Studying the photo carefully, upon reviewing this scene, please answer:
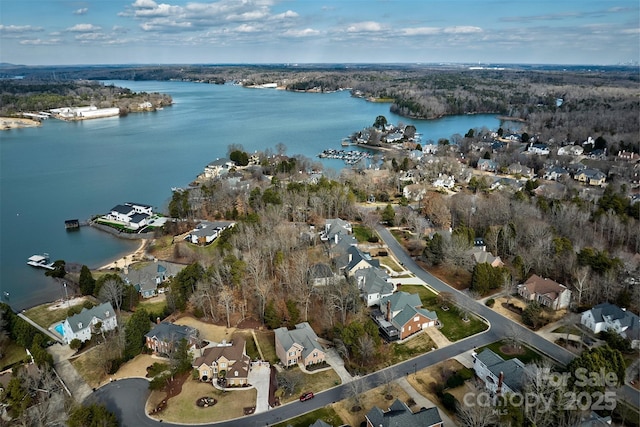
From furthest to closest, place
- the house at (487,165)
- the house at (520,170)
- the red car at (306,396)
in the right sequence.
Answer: the house at (487,165)
the house at (520,170)
the red car at (306,396)

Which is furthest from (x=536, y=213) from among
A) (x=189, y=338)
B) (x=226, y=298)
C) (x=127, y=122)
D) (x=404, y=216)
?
(x=127, y=122)

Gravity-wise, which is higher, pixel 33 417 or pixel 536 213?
pixel 536 213

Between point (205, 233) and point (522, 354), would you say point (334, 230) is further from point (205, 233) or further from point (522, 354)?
point (522, 354)

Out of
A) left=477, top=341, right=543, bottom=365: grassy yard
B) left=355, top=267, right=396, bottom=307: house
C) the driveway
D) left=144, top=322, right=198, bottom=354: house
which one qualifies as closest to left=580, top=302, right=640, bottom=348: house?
left=477, top=341, right=543, bottom=365: grassy yard

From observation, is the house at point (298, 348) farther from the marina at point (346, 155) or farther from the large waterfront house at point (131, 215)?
the marina at point (346, 155)

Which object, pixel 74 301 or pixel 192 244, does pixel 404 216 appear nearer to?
pixel 192 244

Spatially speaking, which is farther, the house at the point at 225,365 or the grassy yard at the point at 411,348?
the grassy yard at the point at 411,348

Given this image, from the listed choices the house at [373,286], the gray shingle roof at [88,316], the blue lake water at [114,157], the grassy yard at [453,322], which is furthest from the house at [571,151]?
the gray shingle roof at [88,316]
